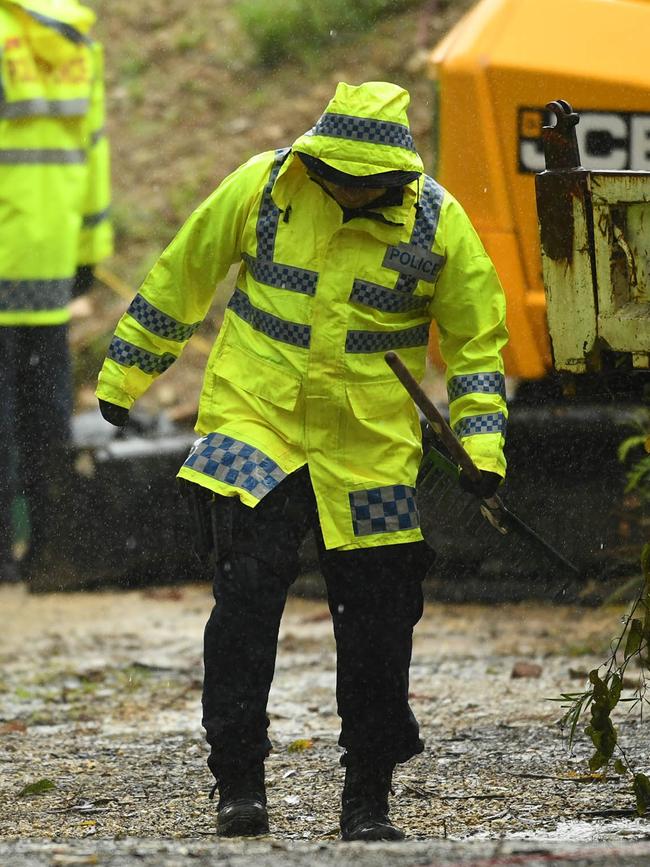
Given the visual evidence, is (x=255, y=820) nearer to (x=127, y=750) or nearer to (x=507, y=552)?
(x=127, y=750)

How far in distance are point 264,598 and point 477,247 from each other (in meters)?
0.91

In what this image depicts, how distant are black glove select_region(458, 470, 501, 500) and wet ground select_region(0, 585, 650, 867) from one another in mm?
724

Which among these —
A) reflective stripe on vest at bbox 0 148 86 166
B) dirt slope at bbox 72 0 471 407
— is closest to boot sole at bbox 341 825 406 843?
reflective stripe on vest at bbox 0 148 86 166

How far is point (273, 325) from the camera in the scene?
3.67 m

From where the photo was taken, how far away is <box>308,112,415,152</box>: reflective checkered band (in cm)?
355

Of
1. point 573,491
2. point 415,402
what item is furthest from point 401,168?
point 573,491

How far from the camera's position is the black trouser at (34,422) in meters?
6.35

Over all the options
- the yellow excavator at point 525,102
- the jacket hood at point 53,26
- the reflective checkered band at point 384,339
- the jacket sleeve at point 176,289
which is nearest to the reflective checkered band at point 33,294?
the jacket hood at point 53,26

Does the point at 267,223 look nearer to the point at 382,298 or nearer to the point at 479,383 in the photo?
the point at 382,298

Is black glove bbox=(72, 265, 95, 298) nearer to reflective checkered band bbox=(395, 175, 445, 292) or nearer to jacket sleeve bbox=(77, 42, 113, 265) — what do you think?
jacket sleeve bbox=(77, 42, 113, 265)

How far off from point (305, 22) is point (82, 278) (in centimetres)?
528

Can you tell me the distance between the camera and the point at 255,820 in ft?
11.7

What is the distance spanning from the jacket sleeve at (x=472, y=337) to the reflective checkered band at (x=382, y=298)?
0.06 metres

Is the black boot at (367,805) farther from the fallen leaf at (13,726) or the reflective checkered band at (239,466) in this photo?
the fallen leaf at (13,726)
